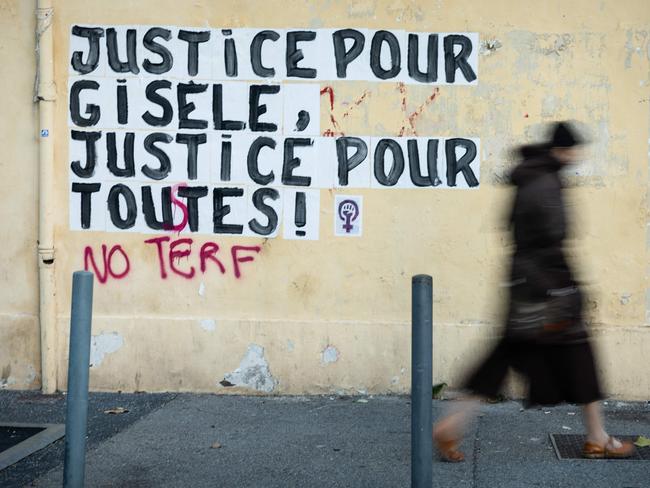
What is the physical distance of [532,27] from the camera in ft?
22.7

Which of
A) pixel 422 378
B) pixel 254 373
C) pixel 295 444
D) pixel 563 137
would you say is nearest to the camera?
pixel 422 378

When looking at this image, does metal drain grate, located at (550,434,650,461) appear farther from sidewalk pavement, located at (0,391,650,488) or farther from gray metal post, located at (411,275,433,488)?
gray metal post, located at (411,275,433,488)

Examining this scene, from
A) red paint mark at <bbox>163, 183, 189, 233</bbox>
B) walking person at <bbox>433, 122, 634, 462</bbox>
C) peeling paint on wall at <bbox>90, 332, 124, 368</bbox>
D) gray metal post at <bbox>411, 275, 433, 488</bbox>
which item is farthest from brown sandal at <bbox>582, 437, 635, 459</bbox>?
peeling paint on wall at <bbox>90, 332, 124, 368</bbox>

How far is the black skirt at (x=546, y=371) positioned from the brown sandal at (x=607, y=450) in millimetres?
350

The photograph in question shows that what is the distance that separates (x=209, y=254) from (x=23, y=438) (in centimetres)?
179

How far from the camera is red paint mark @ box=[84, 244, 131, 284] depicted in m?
7.29

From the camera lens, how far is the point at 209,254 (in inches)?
285

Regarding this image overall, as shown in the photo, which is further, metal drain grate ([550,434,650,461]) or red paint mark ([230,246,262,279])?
red paint mark ([230,246,262,279])

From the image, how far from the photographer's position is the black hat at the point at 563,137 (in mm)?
5293

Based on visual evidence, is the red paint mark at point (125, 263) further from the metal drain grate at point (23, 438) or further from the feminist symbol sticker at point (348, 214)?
the feminist symbol sticker at point (348, 214)

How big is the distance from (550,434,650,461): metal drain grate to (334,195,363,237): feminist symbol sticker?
6.39 feet

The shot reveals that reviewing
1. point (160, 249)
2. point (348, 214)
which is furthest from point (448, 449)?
point (160, 249)

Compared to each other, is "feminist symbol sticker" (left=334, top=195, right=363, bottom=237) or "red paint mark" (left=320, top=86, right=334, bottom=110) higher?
"red paint mark" (left=320, top=86, right=334, bottom=110)

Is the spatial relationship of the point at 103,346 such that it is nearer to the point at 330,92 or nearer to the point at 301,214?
the point at 301,214
